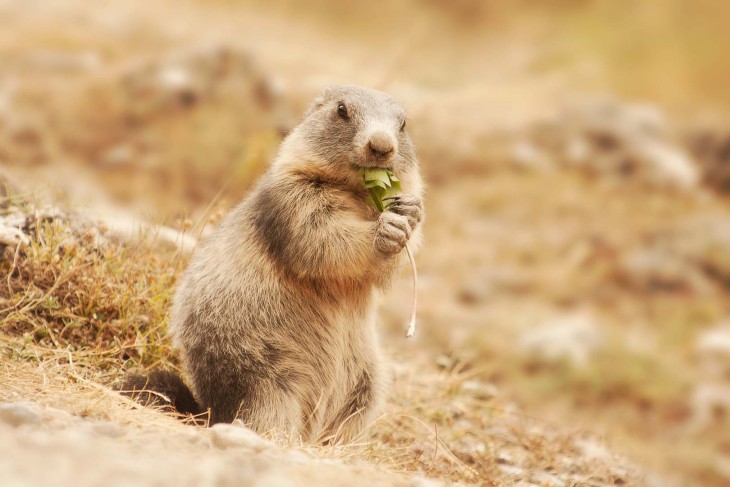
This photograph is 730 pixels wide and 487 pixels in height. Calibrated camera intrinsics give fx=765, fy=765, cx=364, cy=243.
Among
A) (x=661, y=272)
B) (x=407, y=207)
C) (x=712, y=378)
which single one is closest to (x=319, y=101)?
(x=407, y=207)

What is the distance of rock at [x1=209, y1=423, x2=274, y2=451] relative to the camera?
10.6 ft

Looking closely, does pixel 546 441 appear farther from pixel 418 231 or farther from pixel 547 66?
pixel 547 66

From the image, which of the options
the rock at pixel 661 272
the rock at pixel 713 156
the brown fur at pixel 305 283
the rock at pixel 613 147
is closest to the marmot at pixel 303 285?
the brown fur at pixel 305 283

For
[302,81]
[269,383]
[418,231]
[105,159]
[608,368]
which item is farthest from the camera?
[302,81]

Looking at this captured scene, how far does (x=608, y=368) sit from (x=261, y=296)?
8.92 meters

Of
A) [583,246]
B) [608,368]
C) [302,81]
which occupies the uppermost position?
[302,81]

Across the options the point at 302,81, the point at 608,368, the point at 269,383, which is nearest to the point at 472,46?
the point at 302,81

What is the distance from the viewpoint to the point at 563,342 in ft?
40.7

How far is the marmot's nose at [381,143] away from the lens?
424cm

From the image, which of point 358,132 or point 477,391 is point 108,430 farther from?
point 477,391

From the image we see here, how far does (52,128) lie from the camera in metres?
15.4

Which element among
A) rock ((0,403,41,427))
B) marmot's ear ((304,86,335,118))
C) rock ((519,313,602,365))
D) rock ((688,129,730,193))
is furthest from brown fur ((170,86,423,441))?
rock ((688,129,730,193))

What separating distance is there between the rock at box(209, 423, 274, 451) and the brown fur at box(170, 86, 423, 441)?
0.75 m

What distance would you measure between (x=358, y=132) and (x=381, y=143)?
0.87 ft
